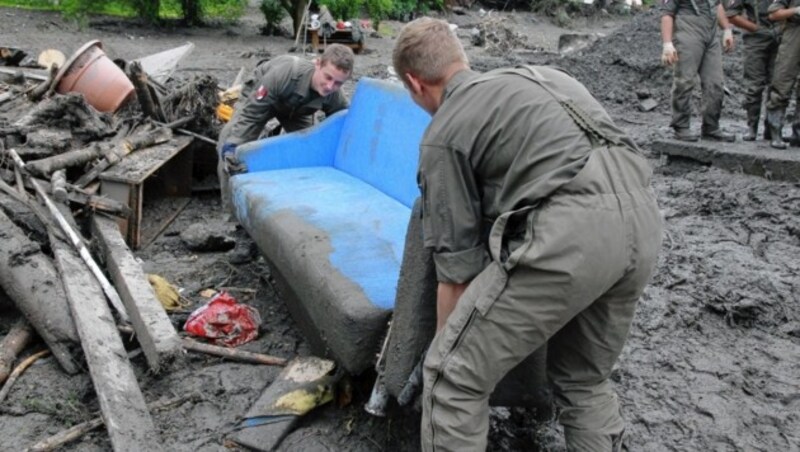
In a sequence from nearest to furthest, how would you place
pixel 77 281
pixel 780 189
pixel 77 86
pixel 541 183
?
pixel 541 183
pixel 77 281
pixel 780 189
pixel 77 86

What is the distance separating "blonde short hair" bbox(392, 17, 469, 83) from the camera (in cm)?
241

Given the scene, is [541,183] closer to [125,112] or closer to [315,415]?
[315,415]

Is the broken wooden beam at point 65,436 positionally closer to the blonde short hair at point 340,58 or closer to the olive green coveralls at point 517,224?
the olive green coveralls at point 517,224

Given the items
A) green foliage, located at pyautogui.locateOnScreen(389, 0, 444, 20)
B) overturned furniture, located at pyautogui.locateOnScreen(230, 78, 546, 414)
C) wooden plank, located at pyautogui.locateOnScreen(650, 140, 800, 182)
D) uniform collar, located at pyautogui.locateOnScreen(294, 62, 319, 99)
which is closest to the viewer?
overturned furniture, located at pyautogui.locateOnScreen(230, 78, 546, 414)

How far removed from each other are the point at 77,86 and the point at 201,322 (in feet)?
12.9

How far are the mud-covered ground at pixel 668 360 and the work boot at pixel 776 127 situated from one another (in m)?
0.67

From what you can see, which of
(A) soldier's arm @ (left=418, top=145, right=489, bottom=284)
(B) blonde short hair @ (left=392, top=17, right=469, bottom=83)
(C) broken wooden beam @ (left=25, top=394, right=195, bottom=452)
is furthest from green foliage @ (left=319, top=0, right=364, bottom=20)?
(A) soldier's arm @ (left=418, top=145, right=489, bottom=284)

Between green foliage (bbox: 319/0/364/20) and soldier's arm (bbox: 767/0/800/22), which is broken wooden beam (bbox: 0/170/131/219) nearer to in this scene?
soldier's arm (bbox: 767/0/800/22)

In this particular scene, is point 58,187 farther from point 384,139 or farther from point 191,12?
point 191,12

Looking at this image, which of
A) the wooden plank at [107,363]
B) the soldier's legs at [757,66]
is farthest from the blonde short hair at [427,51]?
the soldier's legs at [757,66]

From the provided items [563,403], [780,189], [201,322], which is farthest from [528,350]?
[780,189]

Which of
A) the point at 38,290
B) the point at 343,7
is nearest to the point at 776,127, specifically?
the point at 38,290

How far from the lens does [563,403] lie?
105 inches

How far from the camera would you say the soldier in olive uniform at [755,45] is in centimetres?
708
